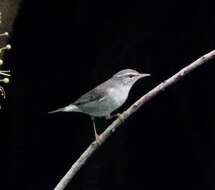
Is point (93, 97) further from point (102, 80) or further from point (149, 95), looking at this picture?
point (149, 95)

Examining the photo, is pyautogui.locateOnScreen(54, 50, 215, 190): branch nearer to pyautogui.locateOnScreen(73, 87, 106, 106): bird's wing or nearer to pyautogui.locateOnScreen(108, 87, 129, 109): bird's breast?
pyautogui.locateOnScreen(108, 87, 129, 109): bird's breast

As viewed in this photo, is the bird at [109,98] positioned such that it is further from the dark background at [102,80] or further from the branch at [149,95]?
the branch at [149,95]

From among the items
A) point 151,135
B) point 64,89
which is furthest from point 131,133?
point 64,89

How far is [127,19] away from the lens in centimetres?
486

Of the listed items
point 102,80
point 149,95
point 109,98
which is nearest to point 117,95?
point 109,98

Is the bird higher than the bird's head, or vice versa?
the bird's head

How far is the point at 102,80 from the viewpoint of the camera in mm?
4891

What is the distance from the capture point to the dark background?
4.85 meters

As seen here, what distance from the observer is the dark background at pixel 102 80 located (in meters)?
4.85

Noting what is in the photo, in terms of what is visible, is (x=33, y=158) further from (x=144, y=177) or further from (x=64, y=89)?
(x=144, y=177)

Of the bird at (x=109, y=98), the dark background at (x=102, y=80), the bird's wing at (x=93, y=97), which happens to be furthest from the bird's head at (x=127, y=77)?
the dark background at (x=102, y=80)

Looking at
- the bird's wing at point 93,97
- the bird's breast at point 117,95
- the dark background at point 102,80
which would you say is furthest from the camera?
the dark background at point 102,80

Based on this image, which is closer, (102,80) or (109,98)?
(109,98)

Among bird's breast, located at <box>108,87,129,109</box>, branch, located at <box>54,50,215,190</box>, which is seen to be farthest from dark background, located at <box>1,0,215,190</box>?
branch, located at <box>54,50,215,190</box>
